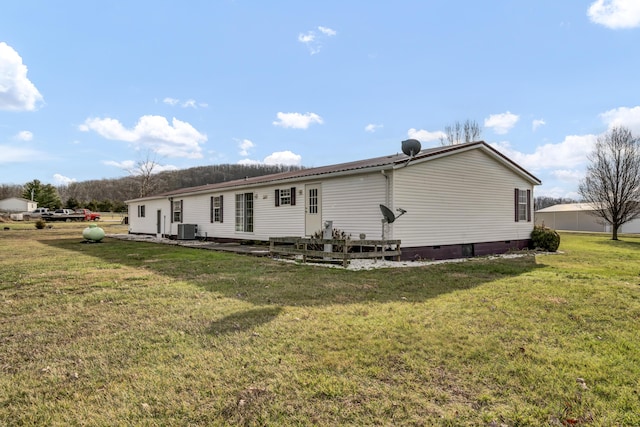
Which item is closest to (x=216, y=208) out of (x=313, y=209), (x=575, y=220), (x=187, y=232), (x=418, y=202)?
(x=187, y=232)

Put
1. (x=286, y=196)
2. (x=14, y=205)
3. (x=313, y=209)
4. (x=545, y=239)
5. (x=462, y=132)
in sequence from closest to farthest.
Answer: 1. (x=313, y=209)
2. (x=286, y=196)
3. (x=545, y=239)
4. (x=462, y=132)
5. (x=14, y=205)

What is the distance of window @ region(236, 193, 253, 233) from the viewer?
52.2 feet

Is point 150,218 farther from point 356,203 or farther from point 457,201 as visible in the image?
point 457,201

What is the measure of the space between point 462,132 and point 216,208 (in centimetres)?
3082

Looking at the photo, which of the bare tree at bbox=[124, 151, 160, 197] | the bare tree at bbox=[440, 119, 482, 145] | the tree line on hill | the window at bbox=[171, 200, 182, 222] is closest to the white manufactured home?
the window at bbox=[171, 200, 182, 222]

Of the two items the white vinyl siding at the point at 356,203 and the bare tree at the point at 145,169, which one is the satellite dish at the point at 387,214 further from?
the bare tree at the point at 145,169

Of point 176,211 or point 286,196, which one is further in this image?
point 176,211

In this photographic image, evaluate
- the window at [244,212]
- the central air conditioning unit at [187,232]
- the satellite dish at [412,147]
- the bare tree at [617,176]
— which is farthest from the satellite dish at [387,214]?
the bare tree at [617,176]

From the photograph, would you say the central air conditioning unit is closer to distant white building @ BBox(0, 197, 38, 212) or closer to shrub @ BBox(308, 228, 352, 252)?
shrub @ BBox(308, 228, 352, 252)

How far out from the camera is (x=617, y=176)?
2570 centimetres

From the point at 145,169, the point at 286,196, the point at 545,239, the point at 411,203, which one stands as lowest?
the point at 545,239

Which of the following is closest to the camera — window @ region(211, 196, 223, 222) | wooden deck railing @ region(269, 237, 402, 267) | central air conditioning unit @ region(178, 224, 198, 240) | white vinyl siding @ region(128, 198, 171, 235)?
wooden deck railing @ region(269, 237, 402, 267)

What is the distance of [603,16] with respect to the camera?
35.1 ft

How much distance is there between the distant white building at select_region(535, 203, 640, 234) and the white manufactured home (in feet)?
88.5
